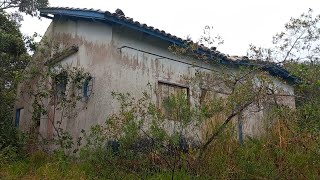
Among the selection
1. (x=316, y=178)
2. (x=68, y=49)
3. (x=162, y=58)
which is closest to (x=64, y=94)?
(x=68, y=49)

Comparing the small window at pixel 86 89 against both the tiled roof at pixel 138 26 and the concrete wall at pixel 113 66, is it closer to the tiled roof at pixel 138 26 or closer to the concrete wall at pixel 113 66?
the concrete wall at pixel 113 66

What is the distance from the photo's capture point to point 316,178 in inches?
243

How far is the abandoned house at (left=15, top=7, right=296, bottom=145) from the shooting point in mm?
9570

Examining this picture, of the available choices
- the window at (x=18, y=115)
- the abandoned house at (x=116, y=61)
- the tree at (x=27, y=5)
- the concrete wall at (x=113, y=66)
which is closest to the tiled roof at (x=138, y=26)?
the abandoned house at (x=116, y=61)

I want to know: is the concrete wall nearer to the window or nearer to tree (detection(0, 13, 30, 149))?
tree (detection(0, 13, 30, 149))

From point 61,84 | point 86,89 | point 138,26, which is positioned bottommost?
point 86,89

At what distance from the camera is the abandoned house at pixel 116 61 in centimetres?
957

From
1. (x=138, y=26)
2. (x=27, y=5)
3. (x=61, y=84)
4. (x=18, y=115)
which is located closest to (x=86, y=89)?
(x=61, y=84)

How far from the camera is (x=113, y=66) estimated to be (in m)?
9.64

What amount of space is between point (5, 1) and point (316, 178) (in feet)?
55.9

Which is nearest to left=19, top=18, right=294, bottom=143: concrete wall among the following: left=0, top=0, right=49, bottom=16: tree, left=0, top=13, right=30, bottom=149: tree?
left=0, top=13, right=30, bottom=149: tree

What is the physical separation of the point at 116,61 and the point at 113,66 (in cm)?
16

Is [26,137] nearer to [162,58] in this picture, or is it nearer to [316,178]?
[162,58]

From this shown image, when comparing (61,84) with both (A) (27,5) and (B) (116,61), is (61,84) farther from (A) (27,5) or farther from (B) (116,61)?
(A) (27,5)
